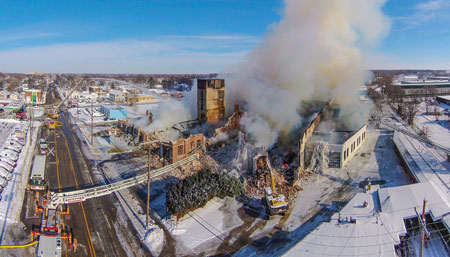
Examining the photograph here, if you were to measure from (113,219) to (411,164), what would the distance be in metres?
17.7

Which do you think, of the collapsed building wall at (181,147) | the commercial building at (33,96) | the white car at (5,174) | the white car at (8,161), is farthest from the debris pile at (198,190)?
the commercial building at (33,96)

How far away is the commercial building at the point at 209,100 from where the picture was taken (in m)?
31.1

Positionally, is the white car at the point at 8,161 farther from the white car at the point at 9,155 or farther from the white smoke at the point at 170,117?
the white smoke at the point at 170,117

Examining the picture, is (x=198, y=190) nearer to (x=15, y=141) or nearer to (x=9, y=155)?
(x=9, y=155)

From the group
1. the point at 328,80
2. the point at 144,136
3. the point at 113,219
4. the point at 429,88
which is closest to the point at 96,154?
the point at 144,136

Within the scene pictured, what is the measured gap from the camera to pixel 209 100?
103 feet

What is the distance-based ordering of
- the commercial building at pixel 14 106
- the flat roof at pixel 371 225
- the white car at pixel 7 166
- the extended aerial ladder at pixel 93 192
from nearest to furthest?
the flat roof at pixel 371 225
the extended aerial ladder at pixel 93 192
the white car at pixel 7 166
the commercial building at pixel 14 106

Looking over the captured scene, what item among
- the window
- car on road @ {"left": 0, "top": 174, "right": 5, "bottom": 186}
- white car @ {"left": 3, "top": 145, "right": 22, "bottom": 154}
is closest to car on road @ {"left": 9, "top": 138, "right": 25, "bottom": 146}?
white car @ {"left": 3, "top": 145, "right": 22, "bottom": 154}

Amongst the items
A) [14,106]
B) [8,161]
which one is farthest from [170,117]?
[14,106]

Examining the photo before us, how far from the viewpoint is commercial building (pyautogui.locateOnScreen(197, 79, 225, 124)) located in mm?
31091

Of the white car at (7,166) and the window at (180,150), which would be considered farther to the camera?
the window at (180,150)

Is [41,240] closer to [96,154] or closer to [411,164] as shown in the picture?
[96,154]

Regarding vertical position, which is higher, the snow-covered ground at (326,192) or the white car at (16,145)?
the white car at (16,145)

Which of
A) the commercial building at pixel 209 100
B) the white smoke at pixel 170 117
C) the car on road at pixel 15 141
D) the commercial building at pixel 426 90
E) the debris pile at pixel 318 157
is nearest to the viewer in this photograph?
the debris pile at pixel 318 157
